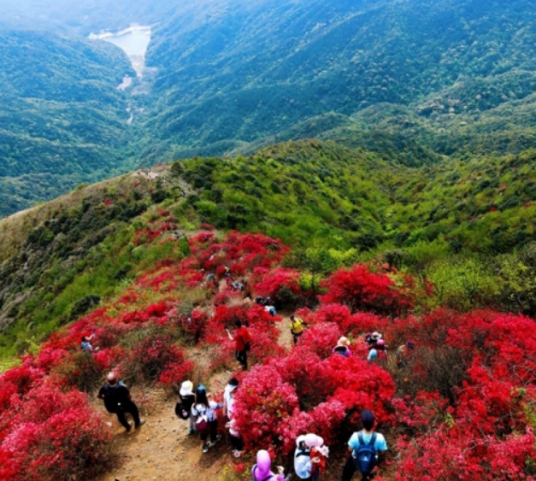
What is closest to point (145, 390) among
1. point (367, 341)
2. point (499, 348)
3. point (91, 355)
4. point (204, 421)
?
point (91, 355)

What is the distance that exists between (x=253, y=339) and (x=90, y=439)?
6004mm

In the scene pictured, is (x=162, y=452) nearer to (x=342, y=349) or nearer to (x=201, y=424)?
(x=201, y=424)

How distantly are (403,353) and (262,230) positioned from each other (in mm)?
23106

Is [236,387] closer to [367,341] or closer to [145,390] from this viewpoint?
[145,390]

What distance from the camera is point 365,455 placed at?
7.25 meters

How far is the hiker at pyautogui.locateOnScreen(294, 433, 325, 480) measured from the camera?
747cm

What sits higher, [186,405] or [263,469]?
[263,469]

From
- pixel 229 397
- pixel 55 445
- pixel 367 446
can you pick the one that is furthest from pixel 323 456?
pixel 55 445

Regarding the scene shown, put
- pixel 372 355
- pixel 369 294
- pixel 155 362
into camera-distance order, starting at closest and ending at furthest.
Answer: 1. pixel 372 355
2. pixel 155 362
3. pixel 369 294

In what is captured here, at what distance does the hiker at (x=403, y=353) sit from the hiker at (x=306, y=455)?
393 centimetres

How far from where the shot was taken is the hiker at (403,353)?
1064 cm

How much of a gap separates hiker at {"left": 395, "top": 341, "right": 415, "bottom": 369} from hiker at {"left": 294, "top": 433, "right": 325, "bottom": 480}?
→ 12.9 feet

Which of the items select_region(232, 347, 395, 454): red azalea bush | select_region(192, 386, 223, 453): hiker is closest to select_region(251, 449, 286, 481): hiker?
select_region(232, 347, 395, 454): red azalea bush

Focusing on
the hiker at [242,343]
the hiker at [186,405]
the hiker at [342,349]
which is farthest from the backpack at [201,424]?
the hiker at [342,349]
